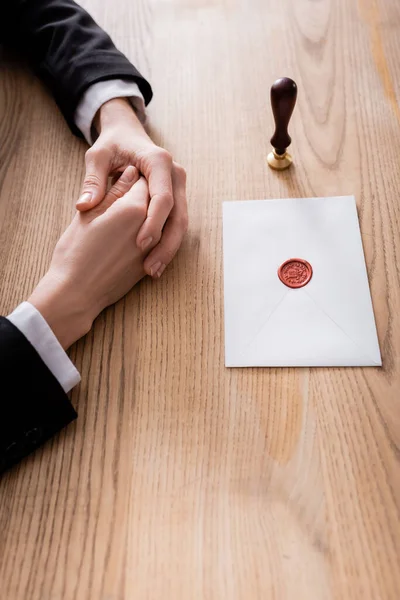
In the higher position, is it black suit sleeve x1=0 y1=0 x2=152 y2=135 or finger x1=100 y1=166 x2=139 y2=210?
black suit sleeve x1=0 y1=0 x2=152 y2=135

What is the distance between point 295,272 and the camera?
790mm

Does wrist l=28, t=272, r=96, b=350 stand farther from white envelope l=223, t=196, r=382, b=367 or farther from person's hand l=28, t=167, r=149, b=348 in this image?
white envelope l=223, t=196, r=382, b=367

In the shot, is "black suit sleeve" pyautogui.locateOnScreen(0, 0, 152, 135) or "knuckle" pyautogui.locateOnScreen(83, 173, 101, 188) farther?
"black suit sleeve" pyautogui.locateOnScreen(0, 0, 152, 135)

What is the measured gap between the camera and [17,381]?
66cm

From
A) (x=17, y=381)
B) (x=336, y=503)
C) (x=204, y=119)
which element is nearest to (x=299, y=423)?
(x=336, y=503)

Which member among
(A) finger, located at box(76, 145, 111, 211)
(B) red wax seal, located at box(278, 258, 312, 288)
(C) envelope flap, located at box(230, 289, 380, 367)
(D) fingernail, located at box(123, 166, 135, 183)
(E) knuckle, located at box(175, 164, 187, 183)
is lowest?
(C) envelope flap, located at box(230, 289, 380, 367)

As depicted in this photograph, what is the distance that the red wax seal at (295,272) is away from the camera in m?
0.78

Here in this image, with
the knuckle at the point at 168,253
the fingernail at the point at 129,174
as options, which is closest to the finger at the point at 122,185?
the fingernail at the point at 129,174

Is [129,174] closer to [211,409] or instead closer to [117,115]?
[117,115]

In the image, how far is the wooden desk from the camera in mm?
604

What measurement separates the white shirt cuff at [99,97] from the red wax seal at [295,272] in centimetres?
36

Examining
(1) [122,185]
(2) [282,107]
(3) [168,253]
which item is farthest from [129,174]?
(2) [282,107]

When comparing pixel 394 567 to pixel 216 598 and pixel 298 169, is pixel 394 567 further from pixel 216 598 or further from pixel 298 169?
pixel 298 169

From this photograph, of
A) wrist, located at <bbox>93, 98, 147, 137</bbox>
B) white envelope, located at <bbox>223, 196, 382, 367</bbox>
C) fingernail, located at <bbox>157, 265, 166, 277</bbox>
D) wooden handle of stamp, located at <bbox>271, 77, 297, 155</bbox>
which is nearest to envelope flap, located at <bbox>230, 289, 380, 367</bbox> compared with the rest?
white envelope, located at <bbox>223, 196, 382, 367</bbox>
